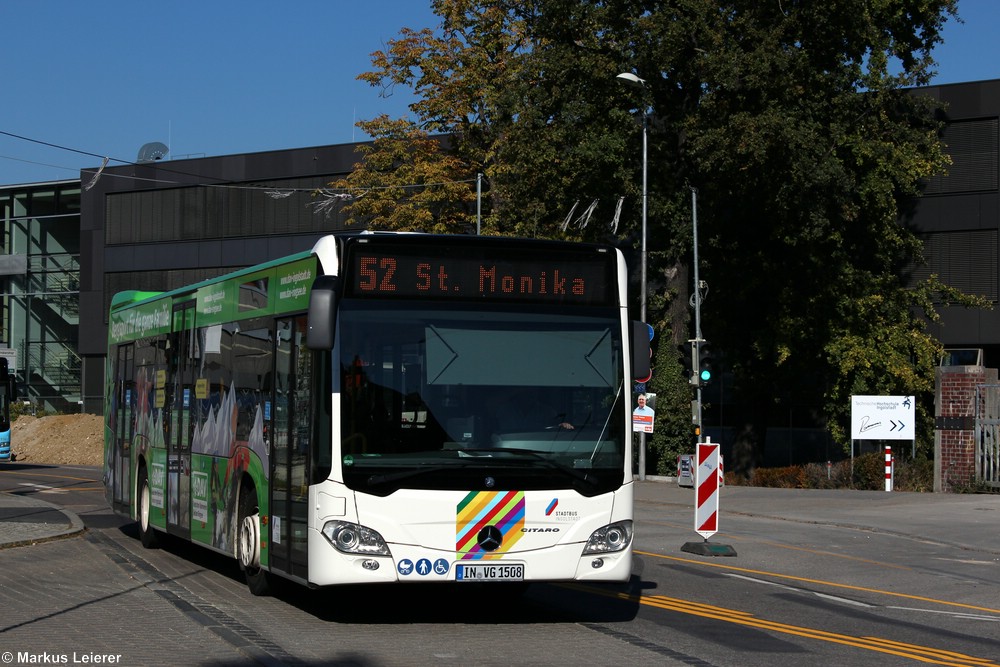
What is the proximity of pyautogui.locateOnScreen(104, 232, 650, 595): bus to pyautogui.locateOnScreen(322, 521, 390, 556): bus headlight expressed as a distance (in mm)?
10

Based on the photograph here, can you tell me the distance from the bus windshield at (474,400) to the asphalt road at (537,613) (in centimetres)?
120

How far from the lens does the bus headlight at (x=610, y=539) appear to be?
10.4m

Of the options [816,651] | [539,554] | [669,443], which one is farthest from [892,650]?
[669,443]

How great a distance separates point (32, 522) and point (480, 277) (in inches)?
464

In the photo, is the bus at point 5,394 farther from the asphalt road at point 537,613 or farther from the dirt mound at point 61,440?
the asphalt road at point 537,613

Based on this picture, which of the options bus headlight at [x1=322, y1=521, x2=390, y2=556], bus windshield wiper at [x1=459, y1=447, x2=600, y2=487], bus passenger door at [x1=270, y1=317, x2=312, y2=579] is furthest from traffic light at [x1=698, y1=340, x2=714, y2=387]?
bus headlight at [x1=322, y1=521, x2=390, y2=556]

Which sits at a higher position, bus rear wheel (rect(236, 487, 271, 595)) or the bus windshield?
the bus windshield

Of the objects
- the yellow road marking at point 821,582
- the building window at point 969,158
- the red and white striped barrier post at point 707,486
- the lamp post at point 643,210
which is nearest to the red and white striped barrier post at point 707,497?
the red and white striped barrier post at point 707,486

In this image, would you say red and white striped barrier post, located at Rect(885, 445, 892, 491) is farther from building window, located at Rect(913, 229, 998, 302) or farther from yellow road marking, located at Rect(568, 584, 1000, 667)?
yellow road marking, located at Rect(568, 584, 1000, 667)

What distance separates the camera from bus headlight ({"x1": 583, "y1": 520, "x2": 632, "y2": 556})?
1042 centimetres

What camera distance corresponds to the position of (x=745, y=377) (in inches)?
1690

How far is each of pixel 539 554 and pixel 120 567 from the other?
6.13m

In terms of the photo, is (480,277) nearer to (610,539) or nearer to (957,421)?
(610,539)

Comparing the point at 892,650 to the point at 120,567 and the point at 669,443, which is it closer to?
the point at 120,567
